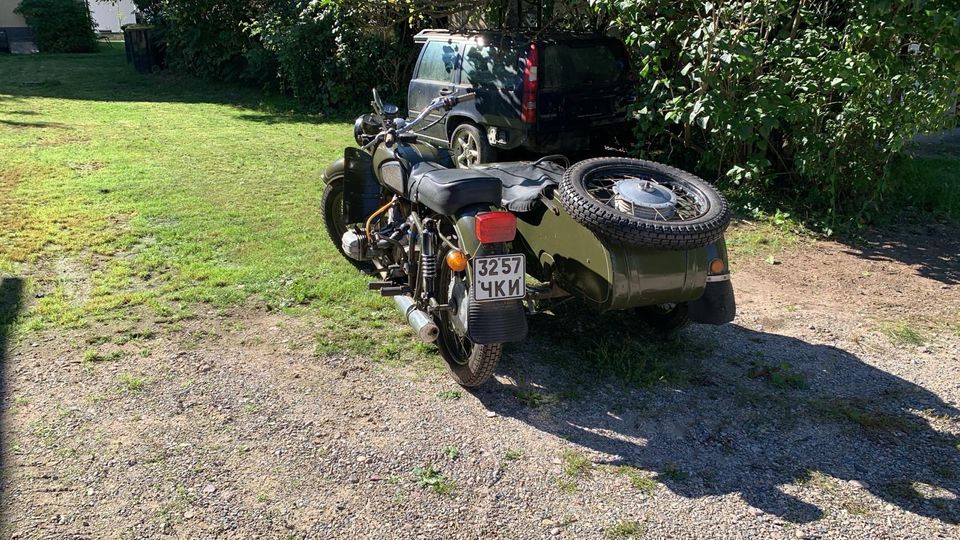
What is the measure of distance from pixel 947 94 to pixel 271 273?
5.60 meters

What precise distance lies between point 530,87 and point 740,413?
16.4ft

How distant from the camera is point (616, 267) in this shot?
3582 mm

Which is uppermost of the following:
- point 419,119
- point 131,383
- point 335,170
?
point 419,119

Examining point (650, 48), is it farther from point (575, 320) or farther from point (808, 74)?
point (575, 320)

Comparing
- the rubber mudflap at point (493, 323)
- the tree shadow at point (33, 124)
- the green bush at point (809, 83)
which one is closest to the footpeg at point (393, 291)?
the rubber mudflap at point (493, 323)

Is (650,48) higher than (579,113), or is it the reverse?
(650,48)

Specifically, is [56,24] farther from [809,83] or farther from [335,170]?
[809,83]

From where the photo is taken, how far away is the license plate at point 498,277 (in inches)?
136

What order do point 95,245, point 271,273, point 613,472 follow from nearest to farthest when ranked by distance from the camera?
point 613,472, point 271,273, point 95,245

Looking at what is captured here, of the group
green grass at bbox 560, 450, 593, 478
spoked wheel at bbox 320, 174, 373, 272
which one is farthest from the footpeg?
green grass at bbox 560, 450, 593, 478

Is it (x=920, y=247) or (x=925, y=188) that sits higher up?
(x=925, y=188)

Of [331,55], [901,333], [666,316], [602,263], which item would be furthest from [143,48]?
[901,333]

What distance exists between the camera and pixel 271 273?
17.7 ft

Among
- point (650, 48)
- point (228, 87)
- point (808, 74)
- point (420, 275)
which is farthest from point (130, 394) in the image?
point (228, 87)
